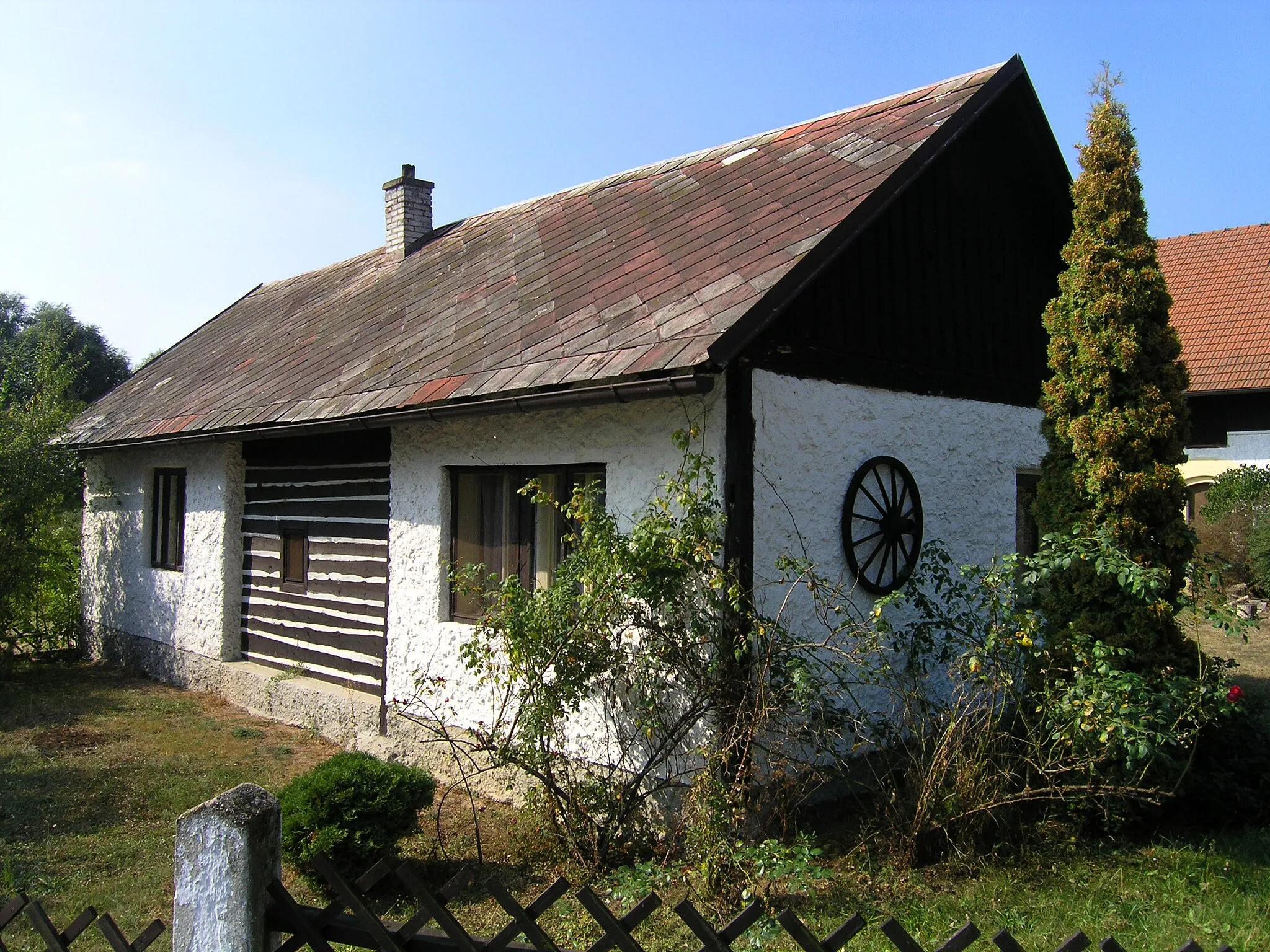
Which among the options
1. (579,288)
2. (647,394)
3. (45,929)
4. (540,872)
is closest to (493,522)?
(579,288)

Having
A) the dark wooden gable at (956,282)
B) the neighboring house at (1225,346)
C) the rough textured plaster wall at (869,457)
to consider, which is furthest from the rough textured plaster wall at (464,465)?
the neighboring house at (1225,346)

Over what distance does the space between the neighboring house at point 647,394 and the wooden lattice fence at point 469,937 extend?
317 cm

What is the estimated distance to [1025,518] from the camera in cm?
887

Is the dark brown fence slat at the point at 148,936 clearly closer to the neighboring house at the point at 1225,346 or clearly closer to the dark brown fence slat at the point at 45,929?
the dark brown fence slat at the point at 45,929

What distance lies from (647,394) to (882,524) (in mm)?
2297

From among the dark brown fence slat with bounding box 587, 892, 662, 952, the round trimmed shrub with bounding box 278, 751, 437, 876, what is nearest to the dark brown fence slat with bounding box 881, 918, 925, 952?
the dark brown fence slat with bounding box 587, 892, 662, 952

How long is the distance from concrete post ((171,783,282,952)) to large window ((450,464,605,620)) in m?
3.80

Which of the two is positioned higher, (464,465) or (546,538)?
(464,465)

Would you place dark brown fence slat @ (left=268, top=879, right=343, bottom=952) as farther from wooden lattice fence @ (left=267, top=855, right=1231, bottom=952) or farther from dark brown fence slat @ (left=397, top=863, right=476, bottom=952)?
dark brown fence slat @ (left=397, top=863, right=476, bottom=952)

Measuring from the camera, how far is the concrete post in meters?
2.84

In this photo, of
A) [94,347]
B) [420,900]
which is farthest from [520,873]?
[94,347]

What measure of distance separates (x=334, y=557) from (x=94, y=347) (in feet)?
116

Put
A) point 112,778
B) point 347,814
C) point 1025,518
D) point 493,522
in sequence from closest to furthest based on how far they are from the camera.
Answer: point 347,814
point 493,522
point 112,778
point 1025,518

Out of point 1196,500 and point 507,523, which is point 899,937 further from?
point 1196,500
